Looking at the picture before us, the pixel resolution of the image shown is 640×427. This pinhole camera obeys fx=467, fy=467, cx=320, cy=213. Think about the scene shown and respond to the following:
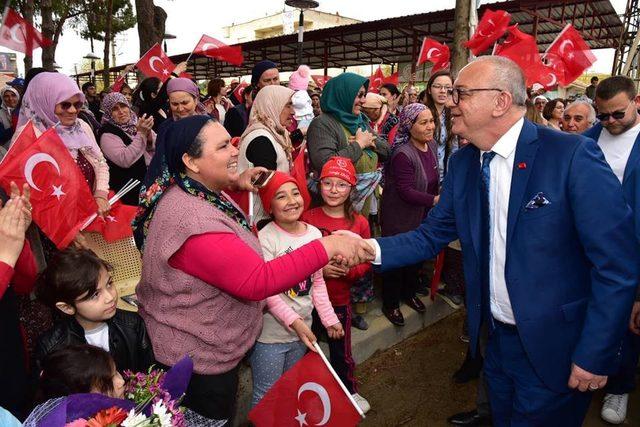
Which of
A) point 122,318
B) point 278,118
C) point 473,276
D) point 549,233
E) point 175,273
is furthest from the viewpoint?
point 278,118

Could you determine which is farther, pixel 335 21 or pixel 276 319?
pixel 335 21

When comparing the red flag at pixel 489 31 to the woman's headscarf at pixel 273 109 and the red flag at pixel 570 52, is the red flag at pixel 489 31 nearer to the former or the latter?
the red flag at pixel 570 52

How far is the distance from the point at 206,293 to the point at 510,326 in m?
1.44

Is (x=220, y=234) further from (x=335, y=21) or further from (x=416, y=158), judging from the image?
(x=335, y=21)

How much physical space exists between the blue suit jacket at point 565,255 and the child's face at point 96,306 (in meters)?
1.69

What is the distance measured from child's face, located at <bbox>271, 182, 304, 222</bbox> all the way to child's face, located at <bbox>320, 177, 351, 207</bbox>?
526 mm

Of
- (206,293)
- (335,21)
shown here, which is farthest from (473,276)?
(335,21)

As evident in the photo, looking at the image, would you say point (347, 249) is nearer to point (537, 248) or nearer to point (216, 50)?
point (537, 248)

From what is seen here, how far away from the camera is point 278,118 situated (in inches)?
142

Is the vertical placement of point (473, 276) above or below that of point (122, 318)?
above

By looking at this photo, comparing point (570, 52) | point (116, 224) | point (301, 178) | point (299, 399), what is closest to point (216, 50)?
point (116, 224)

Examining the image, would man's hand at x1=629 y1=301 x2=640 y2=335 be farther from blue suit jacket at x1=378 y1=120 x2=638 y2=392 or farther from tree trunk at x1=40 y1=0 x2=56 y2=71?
tree trunk at x1=40 y1=0 x2=56 y2=71

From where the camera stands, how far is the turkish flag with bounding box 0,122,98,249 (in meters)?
2.54

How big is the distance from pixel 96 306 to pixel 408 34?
1552 centimetres
